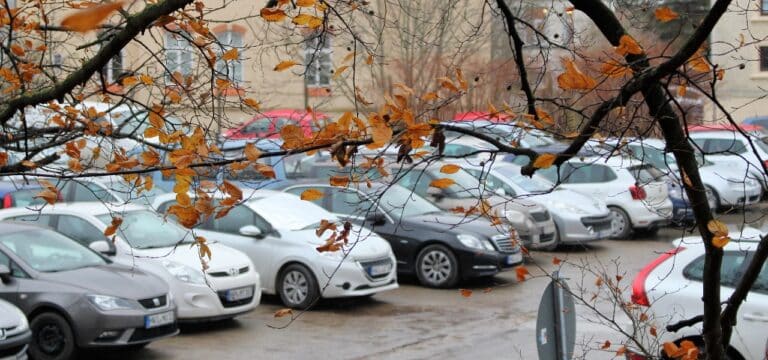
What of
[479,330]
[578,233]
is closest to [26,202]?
[479,330]

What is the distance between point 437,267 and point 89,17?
13892 mm

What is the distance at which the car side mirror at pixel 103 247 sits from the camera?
12352 mm

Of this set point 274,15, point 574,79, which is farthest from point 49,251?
point 574,79

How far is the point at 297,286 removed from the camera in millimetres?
13766

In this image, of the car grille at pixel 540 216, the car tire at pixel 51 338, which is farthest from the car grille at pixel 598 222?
the car tire at pixel 51 338

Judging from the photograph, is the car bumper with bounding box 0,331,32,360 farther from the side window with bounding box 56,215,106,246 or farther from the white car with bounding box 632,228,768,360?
the white car with bounding box 632,228,768,360

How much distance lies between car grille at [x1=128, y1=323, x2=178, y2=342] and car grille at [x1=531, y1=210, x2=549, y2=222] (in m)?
8.26

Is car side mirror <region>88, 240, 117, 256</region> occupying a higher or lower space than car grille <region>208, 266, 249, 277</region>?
higher

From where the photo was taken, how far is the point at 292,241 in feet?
45.5

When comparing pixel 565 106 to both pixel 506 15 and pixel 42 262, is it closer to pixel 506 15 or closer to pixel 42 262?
pixel 506 15

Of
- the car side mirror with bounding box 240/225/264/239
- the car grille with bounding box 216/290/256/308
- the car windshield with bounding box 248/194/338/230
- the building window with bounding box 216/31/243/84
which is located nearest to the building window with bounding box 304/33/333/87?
the building window with bounding box 216/31/243/84

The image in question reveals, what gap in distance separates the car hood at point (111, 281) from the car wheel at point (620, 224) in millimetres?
11445

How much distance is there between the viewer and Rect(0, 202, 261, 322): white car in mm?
12086

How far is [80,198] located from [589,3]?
14.0 metres
